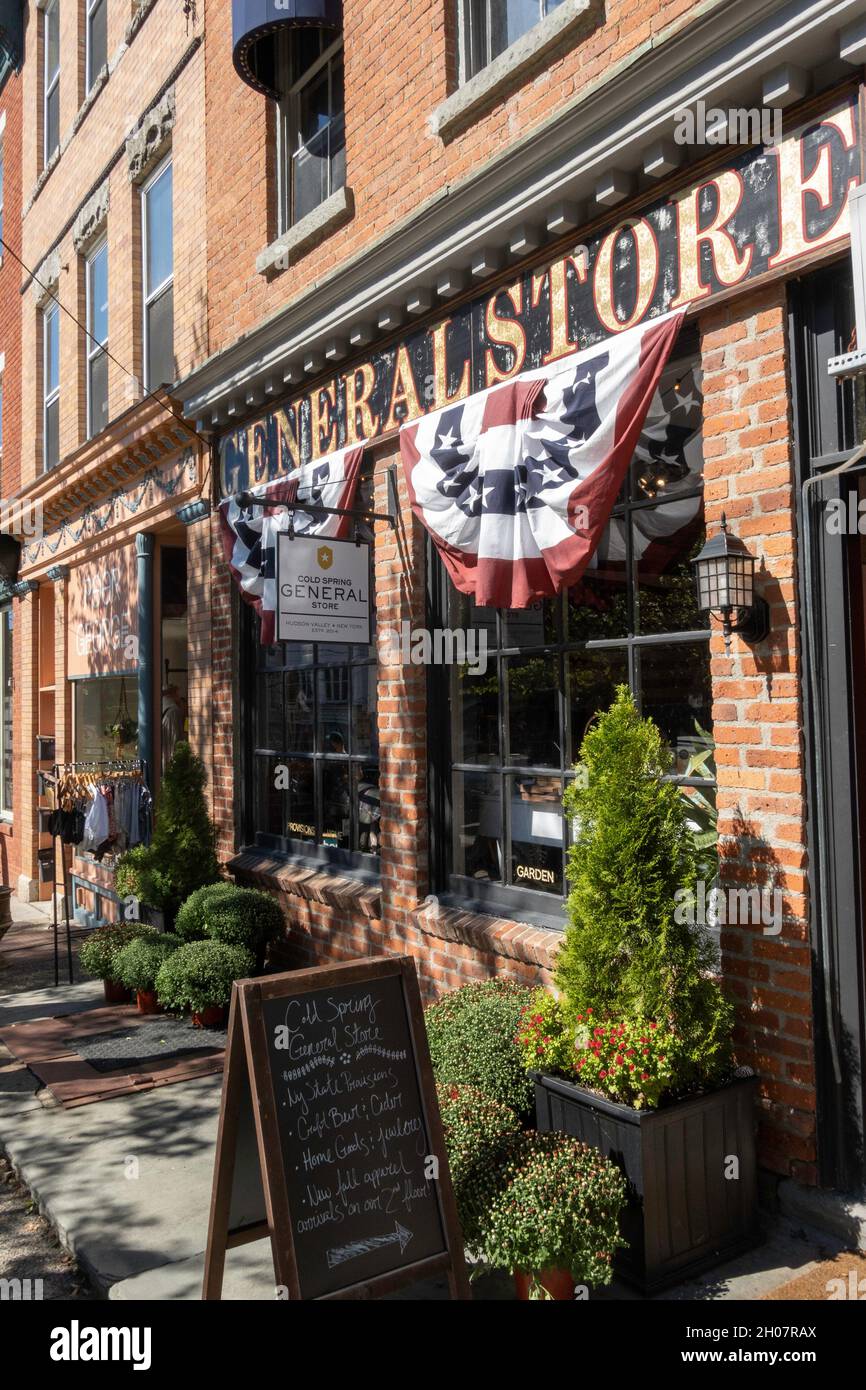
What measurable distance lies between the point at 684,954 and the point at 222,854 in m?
5.52

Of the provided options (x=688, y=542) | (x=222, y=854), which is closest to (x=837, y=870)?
(x=688, y=542)

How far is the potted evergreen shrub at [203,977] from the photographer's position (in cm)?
682

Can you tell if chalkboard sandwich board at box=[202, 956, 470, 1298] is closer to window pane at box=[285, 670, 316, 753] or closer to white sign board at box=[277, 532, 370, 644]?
white sign board at box=[277, 532, 370, 644]

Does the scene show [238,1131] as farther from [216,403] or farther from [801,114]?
[216,403]

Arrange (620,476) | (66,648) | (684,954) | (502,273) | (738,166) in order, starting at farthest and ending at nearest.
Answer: (66,648) < (502,273) < (620,476) < (738,166) < (684,954)

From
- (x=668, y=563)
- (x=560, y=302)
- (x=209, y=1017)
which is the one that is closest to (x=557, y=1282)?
(x=668, y=563)

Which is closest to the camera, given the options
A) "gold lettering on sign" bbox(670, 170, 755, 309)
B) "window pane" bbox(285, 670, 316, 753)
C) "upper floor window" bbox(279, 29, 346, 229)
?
"gold lettering on sign" bbox(670, 170, 755, 309)

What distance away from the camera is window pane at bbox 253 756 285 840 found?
8.31 metres

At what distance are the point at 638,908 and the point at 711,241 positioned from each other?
9.07 ft

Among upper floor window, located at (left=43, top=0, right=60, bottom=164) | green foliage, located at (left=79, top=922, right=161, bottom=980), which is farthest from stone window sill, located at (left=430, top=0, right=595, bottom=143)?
upper floor window, located at (left=43, top=0, right=60, bottom=164)

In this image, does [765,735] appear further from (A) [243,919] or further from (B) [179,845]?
(B) [179,845]

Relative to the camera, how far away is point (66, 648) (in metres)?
12.8

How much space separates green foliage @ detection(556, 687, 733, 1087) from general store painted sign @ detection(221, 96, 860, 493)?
Answer: 1866 millimetres

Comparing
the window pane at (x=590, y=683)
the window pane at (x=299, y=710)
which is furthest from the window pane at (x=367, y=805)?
the window pane at (x=590, y=683)
